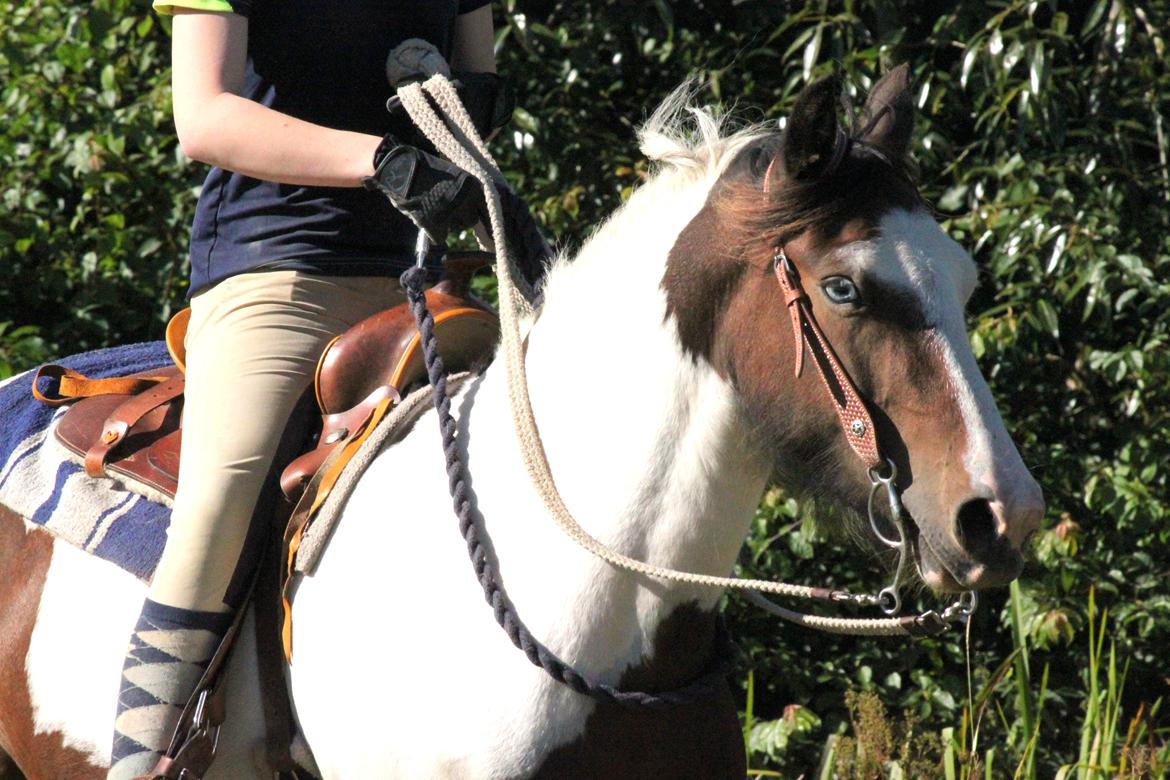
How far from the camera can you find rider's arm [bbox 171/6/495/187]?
1.94 m

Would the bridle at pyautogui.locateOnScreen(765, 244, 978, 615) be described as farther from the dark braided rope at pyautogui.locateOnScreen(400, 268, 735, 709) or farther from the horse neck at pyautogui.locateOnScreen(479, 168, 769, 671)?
the dark braided rope at pyautogui.locateOnScreen(400, 268, 735, 709)

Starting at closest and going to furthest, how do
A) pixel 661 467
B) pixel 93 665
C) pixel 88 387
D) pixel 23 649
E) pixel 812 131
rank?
pixel 812 131
pixel 661 467
pixel 93 665
pixel 23 649
pixel 88 387

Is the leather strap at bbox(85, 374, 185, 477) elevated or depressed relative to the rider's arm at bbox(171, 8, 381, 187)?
depressed

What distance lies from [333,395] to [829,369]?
2.87 ft

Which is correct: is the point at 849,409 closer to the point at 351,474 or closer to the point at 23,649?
the point at 351,474

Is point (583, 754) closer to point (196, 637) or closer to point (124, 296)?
point (196, 637)

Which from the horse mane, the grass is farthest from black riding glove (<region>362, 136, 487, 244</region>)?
the grass

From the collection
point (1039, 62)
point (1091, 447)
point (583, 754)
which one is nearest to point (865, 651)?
point (1091, 447)

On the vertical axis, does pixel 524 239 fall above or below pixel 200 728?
above

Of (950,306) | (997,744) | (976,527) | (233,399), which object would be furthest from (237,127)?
Result: (997,744)

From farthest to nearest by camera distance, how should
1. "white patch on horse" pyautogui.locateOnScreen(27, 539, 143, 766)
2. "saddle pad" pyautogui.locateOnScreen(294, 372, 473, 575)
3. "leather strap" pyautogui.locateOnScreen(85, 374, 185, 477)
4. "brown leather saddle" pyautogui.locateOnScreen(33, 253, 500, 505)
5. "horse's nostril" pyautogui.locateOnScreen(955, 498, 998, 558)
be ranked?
"leather strap" pyautogui.locateOnScreen(85, 374, 185, 477), "white patch on horse" pyautogui.locateOnScreen(27, 539, 143, 766), "brown leather saddle" pyautogui.locateOnScreen(33, 253, 500, 505), "saddle pad" pyautogui.locateOnScreen(294, 372, 473, 575), "horse's nostril" pyautogui.locateOnScreen(955, 498, 998, 558)

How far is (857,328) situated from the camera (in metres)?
1.65

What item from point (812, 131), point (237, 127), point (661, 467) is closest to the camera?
point (812, 131)

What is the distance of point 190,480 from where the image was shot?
6.78ft
